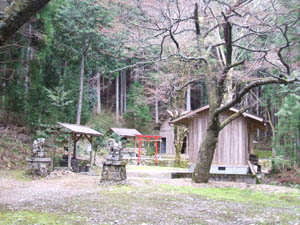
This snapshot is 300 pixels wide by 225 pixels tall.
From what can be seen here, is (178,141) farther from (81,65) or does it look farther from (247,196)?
(247,196)

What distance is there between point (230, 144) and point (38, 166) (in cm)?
836

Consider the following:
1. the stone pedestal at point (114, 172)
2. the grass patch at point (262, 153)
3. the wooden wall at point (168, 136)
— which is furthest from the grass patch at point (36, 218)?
the grass patch at point (262, 153)

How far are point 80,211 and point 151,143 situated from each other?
2494cm

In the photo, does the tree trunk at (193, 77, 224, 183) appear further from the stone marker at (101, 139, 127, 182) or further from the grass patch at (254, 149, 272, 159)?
the grass patch at (254, 149, 272, 159)

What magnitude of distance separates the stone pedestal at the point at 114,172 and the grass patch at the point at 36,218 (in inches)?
185

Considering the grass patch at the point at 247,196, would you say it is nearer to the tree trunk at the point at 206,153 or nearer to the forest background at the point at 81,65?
the tree trunk at the point at 206,153

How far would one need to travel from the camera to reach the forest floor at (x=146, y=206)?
5145 mm

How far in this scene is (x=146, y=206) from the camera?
6418mm

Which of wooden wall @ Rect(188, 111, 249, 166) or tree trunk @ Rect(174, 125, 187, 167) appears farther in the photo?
tree trunk @ Rect(174, 125, 187, 167)

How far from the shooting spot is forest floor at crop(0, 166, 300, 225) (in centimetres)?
514

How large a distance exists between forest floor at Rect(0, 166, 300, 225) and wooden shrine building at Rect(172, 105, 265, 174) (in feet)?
15.7

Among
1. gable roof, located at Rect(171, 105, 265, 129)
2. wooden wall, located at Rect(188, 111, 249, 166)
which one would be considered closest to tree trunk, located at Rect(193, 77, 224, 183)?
gable roof, located at Rect(171, 105, 265, 129)

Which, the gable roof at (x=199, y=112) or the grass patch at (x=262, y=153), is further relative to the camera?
the grass patch at (x=262, y=153)

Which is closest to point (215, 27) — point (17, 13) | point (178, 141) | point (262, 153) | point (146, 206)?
point (146, 206)
